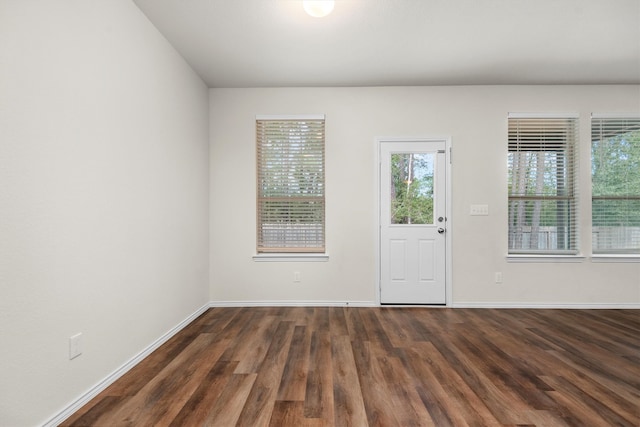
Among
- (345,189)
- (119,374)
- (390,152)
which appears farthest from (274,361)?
(390,152)

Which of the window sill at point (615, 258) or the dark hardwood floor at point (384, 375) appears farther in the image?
the window sill at point (615, 258)

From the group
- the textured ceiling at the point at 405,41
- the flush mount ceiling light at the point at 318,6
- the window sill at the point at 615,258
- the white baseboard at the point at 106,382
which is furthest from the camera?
the window sill at the point at 615,258

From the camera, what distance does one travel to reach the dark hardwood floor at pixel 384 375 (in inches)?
65.3

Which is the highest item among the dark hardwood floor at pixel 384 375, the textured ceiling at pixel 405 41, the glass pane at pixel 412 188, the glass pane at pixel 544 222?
the textured ceiling at pixel 405 41

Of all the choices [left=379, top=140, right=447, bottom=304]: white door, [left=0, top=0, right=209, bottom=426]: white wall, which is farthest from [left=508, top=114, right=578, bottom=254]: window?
[left=0, top=0, right=209, bottom=426]: white wall

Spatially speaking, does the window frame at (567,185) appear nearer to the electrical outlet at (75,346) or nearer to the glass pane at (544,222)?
the glass pane at (544,222)

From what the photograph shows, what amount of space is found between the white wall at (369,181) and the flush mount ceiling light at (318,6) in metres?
1.60

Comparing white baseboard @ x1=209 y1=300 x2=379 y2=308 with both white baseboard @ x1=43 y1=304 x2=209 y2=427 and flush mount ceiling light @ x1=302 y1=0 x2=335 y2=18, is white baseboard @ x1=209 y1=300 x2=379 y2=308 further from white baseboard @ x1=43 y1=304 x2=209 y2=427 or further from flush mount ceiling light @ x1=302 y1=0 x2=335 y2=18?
flush mount ceiling light @ x1=302 y1=0 x2=335 y2=18

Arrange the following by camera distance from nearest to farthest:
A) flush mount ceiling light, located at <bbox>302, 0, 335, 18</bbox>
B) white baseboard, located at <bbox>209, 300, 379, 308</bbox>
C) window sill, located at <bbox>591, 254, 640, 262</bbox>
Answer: flush mount ceiling light, located at <bbox>302, 0, 335, 18</bbox>
window sill, located at <bbox>591, 254, 640, 262</bbox>
white baseboard, located at <bbox>209, 300, 379, 308</bbox>

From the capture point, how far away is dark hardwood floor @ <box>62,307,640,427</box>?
1.66 meters

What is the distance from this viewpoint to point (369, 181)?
149 inches

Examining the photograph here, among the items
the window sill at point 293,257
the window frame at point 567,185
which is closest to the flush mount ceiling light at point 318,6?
the window sill at point 293,257

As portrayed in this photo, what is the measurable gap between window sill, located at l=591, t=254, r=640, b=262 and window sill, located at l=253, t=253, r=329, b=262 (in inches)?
132

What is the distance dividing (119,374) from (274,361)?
1.08 metres
